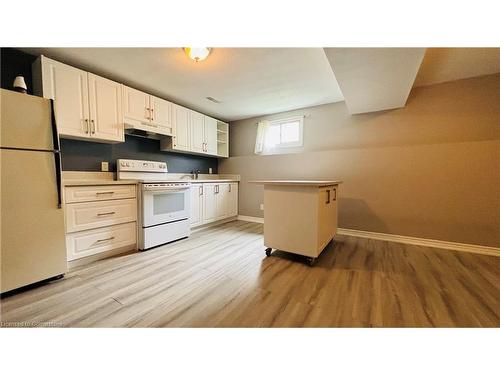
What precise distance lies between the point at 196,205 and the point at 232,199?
1027 millimetres

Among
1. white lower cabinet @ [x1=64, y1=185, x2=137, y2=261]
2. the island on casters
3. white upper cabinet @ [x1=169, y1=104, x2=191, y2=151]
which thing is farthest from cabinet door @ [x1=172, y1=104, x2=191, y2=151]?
the island on casters

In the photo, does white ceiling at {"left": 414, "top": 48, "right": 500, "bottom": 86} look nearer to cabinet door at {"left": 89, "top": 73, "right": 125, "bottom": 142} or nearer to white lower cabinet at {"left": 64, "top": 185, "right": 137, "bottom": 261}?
cabinet door at {"left": 89, "top": 73, "right": 125, "bottom": 142}

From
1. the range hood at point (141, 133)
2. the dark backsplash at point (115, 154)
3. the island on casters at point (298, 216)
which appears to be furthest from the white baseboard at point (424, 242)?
the range hood at point (141, 133)

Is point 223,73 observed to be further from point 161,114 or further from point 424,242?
point 424,242

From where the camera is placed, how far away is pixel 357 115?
3.11m

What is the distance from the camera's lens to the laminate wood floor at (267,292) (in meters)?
1.21

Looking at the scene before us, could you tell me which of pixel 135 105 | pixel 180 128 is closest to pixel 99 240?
pixel 135 105

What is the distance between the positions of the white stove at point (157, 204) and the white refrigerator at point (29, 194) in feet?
2.57

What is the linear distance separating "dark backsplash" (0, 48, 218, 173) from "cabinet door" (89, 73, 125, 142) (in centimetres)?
32

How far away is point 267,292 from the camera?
152 cm

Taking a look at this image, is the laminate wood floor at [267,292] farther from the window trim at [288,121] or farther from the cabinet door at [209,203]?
the window trim at [288,121]

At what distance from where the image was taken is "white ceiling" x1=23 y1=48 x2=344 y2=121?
1.95 metres

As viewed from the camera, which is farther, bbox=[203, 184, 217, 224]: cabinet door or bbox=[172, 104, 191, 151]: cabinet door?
bbox=[203, 184, 217, 224]: cabinet door
